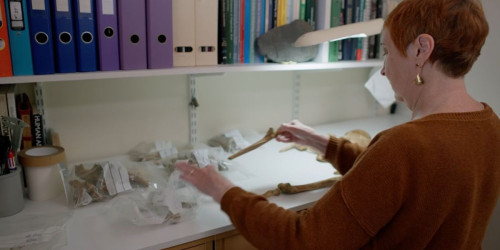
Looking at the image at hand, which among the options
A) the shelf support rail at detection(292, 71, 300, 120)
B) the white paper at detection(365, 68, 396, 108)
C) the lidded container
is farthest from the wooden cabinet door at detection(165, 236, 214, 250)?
the white paper at detection(365, 68, 396, 108)

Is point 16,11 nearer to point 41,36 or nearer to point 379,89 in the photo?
point 41,36

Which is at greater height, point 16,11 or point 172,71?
point 16,11

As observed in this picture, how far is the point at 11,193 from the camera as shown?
1.17 m

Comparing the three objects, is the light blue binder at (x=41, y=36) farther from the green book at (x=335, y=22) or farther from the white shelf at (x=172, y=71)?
the green book at (x=335, y=22)

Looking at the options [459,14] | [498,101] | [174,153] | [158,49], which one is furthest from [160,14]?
[498,101]

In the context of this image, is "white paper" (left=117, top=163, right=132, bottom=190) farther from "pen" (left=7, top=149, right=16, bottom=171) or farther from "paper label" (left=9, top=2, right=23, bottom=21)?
"paper label" (left=9, top=2, right=23, bottom=21)

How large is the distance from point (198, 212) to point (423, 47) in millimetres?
755

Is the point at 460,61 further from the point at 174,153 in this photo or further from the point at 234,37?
the point at 174,153

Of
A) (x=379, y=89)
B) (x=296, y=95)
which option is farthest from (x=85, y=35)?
(x=379, y=89)

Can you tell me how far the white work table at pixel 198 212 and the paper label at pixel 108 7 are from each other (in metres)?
0.58

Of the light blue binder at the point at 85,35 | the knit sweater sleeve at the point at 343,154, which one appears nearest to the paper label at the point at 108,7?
the light blue binder at the point at 85,35

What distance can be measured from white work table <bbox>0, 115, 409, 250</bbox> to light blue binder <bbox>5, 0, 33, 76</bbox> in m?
0.43

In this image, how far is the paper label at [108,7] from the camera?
3.91 ft

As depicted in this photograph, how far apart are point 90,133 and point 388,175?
1.20 meters
